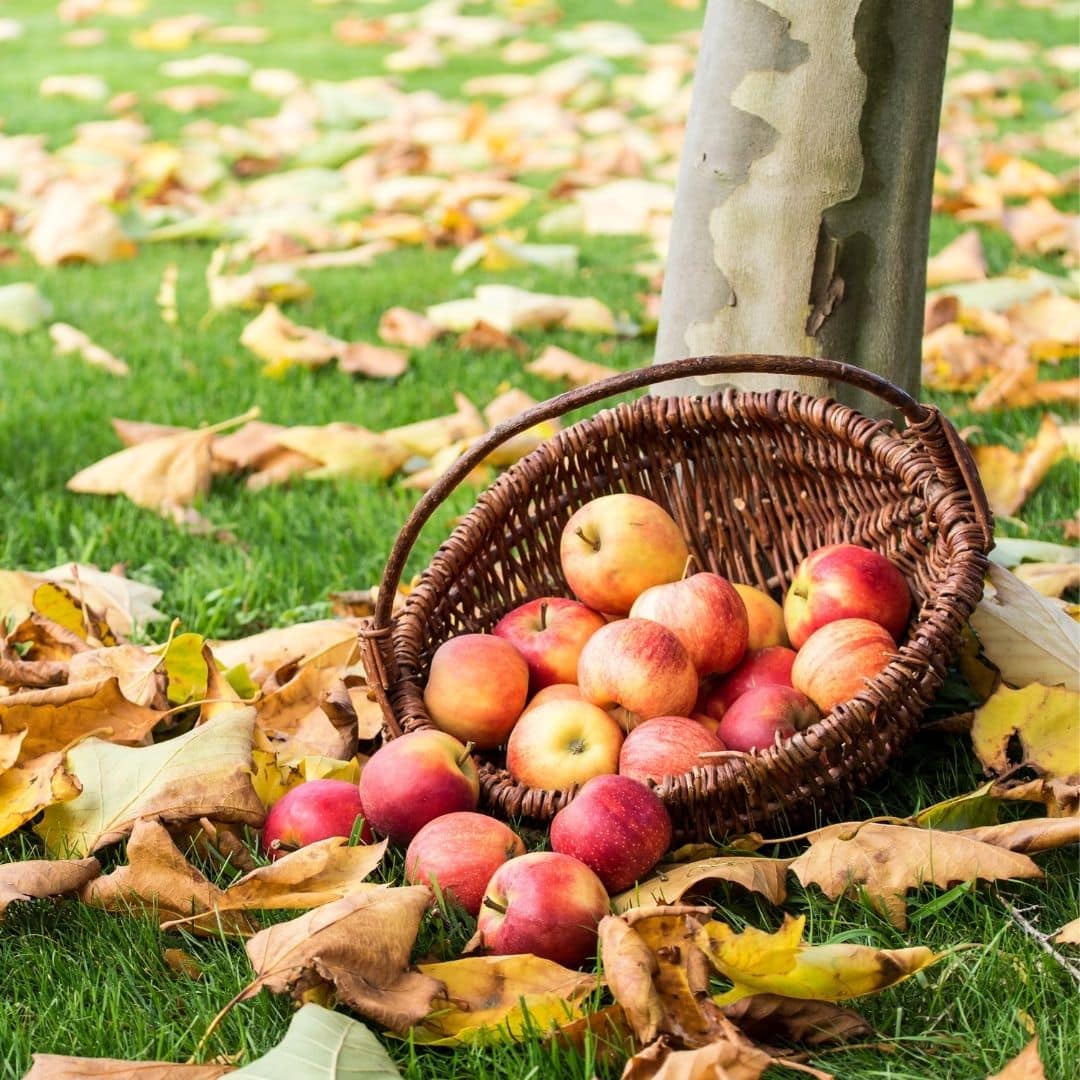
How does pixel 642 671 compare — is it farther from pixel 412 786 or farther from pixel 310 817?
pixel 310 817

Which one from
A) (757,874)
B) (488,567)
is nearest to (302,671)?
(488,567)

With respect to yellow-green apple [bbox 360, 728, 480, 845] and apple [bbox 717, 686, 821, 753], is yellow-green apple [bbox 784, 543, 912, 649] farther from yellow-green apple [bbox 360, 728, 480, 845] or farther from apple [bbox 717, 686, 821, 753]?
yellow-green apple [bbox 360, 728, 480, 845]

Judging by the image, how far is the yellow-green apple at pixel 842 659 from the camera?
1.81 meters

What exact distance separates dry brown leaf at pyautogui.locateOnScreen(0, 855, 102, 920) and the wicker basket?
0.45 metres

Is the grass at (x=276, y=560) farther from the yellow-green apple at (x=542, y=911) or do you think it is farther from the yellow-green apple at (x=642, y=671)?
the yellow-green apple at (x=642, y=671)

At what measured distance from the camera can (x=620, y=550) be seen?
2.08 metres

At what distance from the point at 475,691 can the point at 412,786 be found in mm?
240

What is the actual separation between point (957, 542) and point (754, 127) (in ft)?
2.65

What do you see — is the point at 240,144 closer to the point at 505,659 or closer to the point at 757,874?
the point at 505,659

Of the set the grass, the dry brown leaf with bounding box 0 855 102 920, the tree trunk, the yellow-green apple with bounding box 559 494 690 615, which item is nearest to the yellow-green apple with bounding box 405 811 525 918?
the grass

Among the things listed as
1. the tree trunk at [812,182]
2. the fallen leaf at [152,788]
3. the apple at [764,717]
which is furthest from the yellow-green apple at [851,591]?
the fallen leaf at [152,788]

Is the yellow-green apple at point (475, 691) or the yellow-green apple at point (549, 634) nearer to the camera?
the yellow-green apple at point (475, 691)

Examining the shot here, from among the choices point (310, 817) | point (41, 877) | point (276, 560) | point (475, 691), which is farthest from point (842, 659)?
point (276, 560)

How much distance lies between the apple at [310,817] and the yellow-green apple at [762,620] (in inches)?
Result: 26.5
